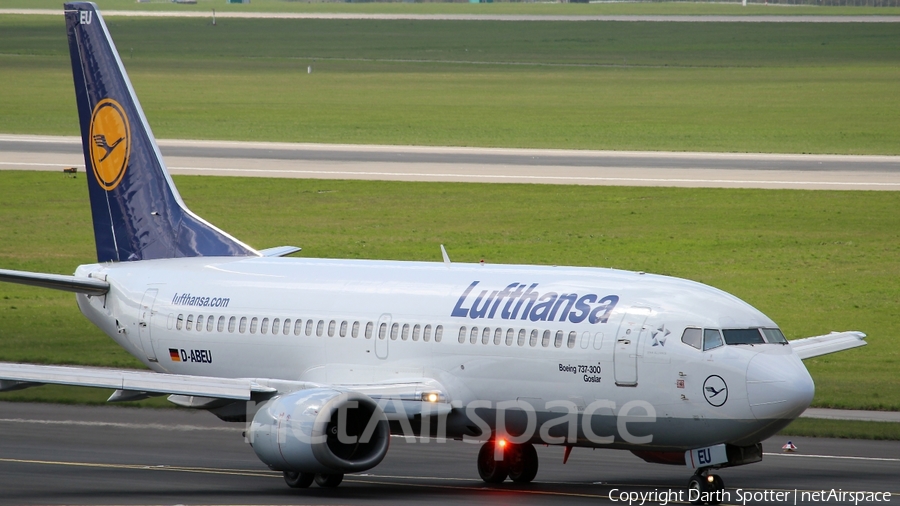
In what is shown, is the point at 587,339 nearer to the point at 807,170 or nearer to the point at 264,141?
the point at 807,170

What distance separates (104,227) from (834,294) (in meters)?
29.2

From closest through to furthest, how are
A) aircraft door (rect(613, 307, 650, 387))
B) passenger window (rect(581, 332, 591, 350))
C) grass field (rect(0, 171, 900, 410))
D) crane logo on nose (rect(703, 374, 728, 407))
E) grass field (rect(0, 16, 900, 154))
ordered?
crane logo on nose (rect(703, 374, 728, 407)) < aircraft door (rect(613, 307, 650, 387)) < passenger window (rect(581, 332, 591, 350)) < grass field (rect(0, 171, 900, 410)) < grass field (rect(0, 16, 900, 154))

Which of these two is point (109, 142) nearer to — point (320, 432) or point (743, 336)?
point (320, 432)

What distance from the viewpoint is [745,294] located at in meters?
54.5

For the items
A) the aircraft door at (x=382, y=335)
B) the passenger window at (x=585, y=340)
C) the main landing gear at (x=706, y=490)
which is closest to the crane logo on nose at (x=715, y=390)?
the main landing gear at (x=706, y=490)

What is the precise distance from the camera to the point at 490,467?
30531 millimetres

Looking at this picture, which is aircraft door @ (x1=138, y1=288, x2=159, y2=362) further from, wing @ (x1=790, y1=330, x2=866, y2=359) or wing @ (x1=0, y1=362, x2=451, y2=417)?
wing @ (x1=790, y1=330, x2=866, y2=359)

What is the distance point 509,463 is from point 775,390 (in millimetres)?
6572

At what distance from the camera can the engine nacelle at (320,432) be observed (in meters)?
27.5

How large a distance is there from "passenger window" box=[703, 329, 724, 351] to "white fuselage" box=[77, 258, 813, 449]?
0.32 ft

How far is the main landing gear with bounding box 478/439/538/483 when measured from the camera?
30.4 meters

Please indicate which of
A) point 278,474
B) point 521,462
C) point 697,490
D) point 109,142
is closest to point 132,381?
point 278,474

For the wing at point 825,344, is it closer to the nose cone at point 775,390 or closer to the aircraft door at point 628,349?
the nose cone at point 775,390

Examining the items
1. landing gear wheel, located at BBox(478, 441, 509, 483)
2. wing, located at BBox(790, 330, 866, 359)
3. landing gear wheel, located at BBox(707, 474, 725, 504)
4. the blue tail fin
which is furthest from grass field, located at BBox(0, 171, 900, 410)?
landing gear wheel, located at BBox(707, 474, 725, 504)
